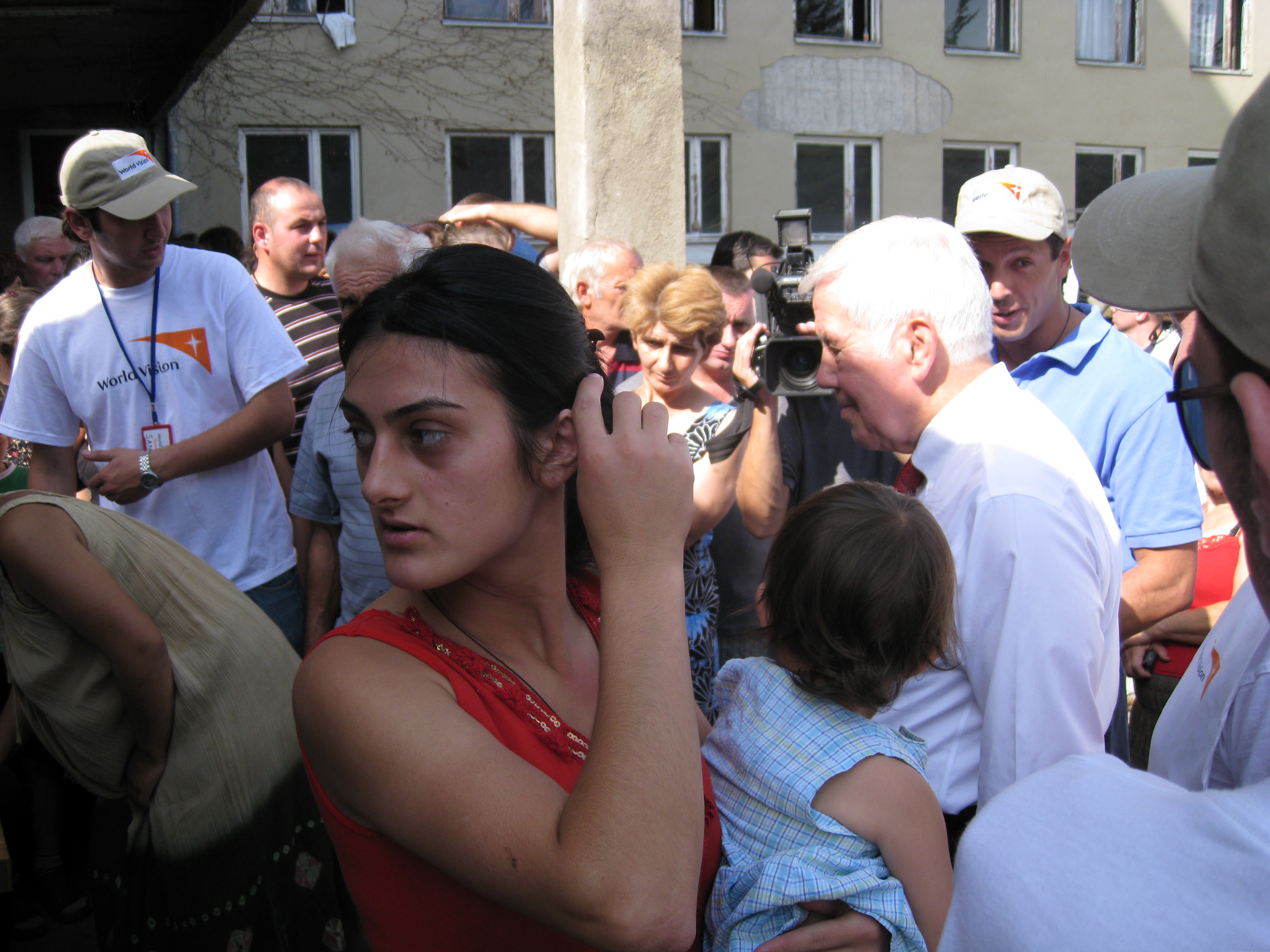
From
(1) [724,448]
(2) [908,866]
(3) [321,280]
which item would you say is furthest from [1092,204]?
(3) [321,280]

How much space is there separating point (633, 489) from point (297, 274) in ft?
10.7

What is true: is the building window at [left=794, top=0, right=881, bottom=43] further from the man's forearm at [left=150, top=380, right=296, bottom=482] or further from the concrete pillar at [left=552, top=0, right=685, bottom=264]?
the man's forearm at [left=150, top=380, right=296, bottom=482]

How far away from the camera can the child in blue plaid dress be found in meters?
1.40

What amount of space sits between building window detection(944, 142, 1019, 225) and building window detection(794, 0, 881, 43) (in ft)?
7.06

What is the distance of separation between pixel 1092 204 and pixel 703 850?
1049 mm

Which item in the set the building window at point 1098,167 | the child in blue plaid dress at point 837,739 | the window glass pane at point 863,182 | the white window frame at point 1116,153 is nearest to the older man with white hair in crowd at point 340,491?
the child in blue plaid dress at point 837,739

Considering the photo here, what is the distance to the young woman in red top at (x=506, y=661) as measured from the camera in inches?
40.2

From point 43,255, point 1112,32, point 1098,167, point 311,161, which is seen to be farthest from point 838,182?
point 43,255

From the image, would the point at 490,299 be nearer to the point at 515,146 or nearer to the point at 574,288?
the point at 574,288

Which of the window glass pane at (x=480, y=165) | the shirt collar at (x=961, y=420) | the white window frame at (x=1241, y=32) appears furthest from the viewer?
the white window frame at (x=1241, y=32)

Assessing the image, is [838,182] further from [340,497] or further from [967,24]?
[340,497]

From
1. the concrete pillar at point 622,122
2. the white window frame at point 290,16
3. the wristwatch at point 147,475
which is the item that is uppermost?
the white window frame at point 290,16

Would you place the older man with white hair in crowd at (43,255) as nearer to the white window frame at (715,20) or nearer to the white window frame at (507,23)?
the white window frame at (507,23)

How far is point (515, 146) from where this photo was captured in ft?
42.0
